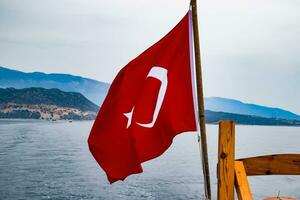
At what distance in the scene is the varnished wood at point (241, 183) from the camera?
4.20m

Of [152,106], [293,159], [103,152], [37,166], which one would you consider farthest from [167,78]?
[37,166]

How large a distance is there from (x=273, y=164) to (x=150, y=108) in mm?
1589

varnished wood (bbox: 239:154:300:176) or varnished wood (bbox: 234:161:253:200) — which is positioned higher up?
varnished wood (bbox: 239:154:300:176)

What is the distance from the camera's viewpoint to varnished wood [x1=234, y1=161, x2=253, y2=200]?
420 centimetres

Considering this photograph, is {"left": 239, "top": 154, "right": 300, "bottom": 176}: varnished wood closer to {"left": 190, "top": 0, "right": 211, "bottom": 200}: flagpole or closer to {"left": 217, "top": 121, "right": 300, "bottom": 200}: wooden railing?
{"left": 217, "top": 121, "right": 300, "bottom": 200}: wooden railing

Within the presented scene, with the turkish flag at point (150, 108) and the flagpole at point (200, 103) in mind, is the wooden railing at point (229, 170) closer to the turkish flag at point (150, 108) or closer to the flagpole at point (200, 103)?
the flagpole at point (200, 103)

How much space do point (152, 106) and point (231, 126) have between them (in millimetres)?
1223

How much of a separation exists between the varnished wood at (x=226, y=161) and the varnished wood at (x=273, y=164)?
13.0 inches

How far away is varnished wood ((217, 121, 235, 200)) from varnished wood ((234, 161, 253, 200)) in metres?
0.08

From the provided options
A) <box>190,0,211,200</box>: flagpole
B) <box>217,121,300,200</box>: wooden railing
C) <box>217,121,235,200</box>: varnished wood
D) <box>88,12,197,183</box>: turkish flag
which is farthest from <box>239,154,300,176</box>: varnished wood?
<box>88,12,197,183</box>: turkish flag

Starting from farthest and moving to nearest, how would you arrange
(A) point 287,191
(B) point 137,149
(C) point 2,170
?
(C) point 2,170 < (A) point 287,191 < (B) point 137,149

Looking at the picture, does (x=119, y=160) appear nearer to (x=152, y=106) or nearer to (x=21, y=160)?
(x=152, y=106)

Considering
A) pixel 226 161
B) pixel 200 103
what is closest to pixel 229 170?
pixel 226 161

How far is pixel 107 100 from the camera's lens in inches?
216
